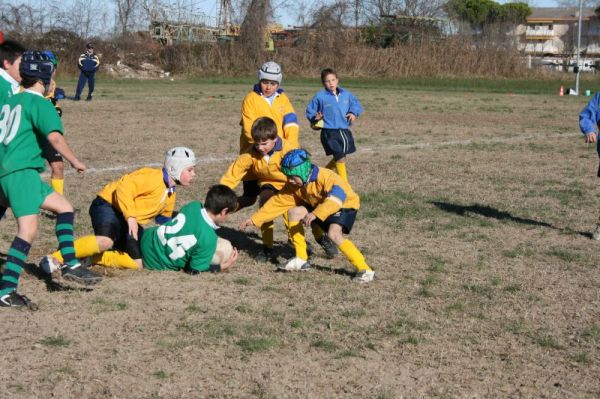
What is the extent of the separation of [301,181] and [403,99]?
22914 millimetres

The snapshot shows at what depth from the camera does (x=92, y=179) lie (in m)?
11.7

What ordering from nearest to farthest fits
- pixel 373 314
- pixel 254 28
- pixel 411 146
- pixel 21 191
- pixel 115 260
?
pixel 21 191
pixel 373 314
pixel 115 260
pixel 411 146
pixel 254 28

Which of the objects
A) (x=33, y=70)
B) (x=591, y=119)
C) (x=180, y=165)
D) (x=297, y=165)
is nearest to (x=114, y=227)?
(x=180, y=165)

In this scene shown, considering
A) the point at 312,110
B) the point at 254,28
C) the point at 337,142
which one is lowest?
the point at 337,142

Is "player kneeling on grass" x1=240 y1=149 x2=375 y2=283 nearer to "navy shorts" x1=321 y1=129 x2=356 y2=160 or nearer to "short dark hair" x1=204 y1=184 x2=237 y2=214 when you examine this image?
"short dark hair" x1=204 y1=184 x2=237 y2=214

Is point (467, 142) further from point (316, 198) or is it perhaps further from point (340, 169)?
point (316, 198)

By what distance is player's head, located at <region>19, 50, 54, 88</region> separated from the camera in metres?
6.10

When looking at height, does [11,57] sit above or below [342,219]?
above

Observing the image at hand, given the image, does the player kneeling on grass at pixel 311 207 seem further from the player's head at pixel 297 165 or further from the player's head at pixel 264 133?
the player's head at pixel 264 133

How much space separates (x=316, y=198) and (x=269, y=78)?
1.72m

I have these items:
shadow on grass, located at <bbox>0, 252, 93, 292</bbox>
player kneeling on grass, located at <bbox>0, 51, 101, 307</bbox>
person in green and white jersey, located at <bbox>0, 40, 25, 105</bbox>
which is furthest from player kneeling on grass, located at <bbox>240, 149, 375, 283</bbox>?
person in green and white jersey, located at <bbox>0, 40, 25, 105</bbox>

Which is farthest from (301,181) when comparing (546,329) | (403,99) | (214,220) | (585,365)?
(403,99)

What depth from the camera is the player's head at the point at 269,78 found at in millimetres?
8273

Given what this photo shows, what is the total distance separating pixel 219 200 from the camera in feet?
22.2
